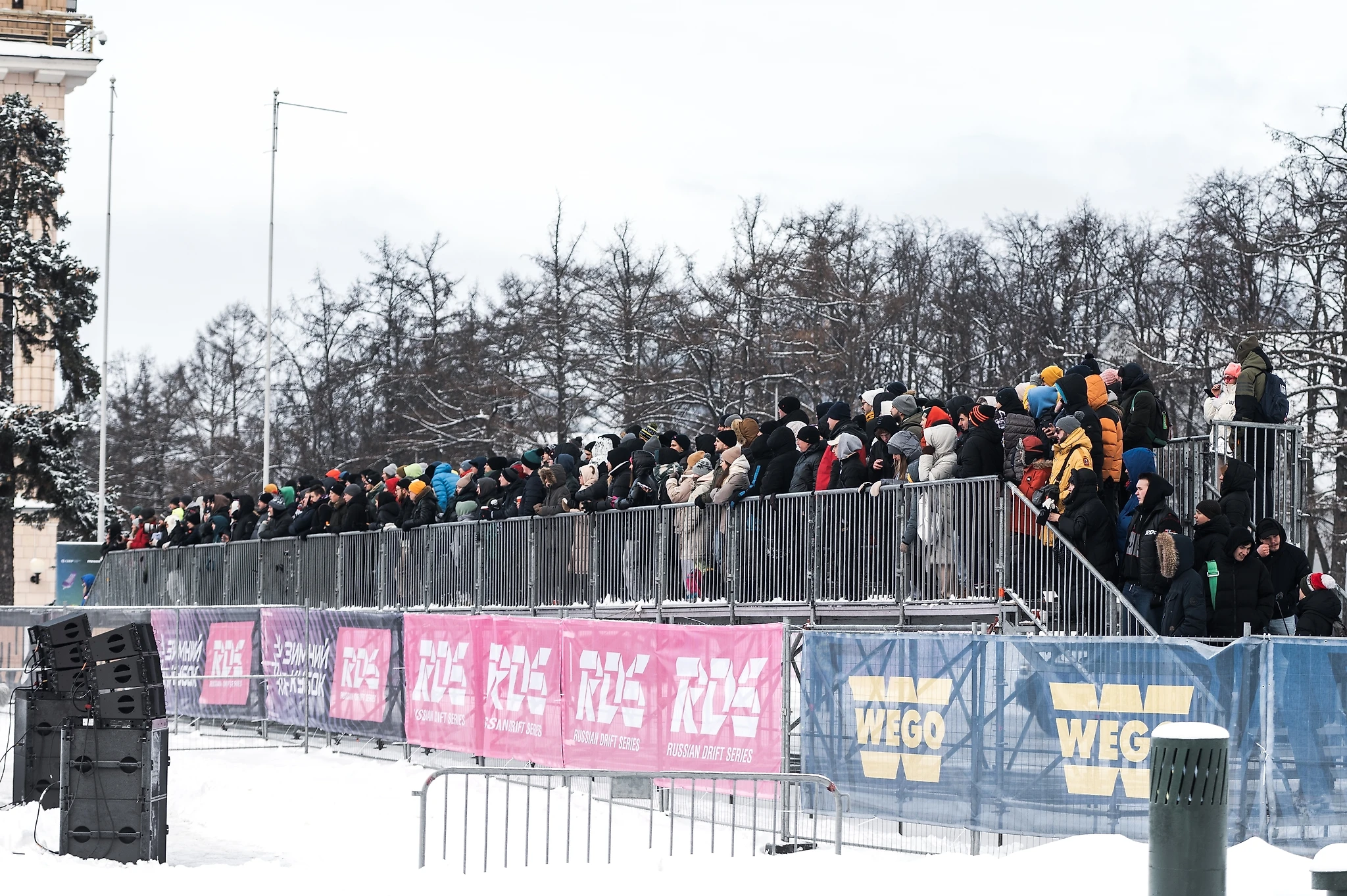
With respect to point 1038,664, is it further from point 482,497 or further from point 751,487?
point 482,497

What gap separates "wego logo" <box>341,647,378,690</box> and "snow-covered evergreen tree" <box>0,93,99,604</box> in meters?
25.5

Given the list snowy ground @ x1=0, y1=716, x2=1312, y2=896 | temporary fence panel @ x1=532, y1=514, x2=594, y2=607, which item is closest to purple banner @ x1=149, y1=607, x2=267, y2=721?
snowy ground @ x1=0, y1=716, x2=1312, y2=896

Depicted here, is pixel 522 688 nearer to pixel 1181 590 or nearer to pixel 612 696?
pixel 612 696

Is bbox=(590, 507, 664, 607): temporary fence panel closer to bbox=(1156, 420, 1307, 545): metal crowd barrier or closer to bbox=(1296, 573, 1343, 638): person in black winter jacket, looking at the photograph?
bbox=(1156, 420, 1307, 545): metal crowd barrier

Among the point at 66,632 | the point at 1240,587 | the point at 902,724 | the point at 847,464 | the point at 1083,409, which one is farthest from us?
the point at 847,464

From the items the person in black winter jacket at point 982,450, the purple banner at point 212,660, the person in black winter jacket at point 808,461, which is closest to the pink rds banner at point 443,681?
the person in black winter jacket at point 808,461

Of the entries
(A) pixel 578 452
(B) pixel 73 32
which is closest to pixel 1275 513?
(A) pixel 578 452

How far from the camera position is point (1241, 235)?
40.2 metres

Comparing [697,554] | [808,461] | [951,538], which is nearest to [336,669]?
[697,554]

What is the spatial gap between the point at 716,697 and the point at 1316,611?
16.6ft

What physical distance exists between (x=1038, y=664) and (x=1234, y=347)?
29.0 metres

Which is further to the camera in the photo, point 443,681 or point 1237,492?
point 443,681

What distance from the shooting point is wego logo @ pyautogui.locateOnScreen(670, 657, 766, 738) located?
13969mm

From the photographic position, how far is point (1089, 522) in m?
14.1
